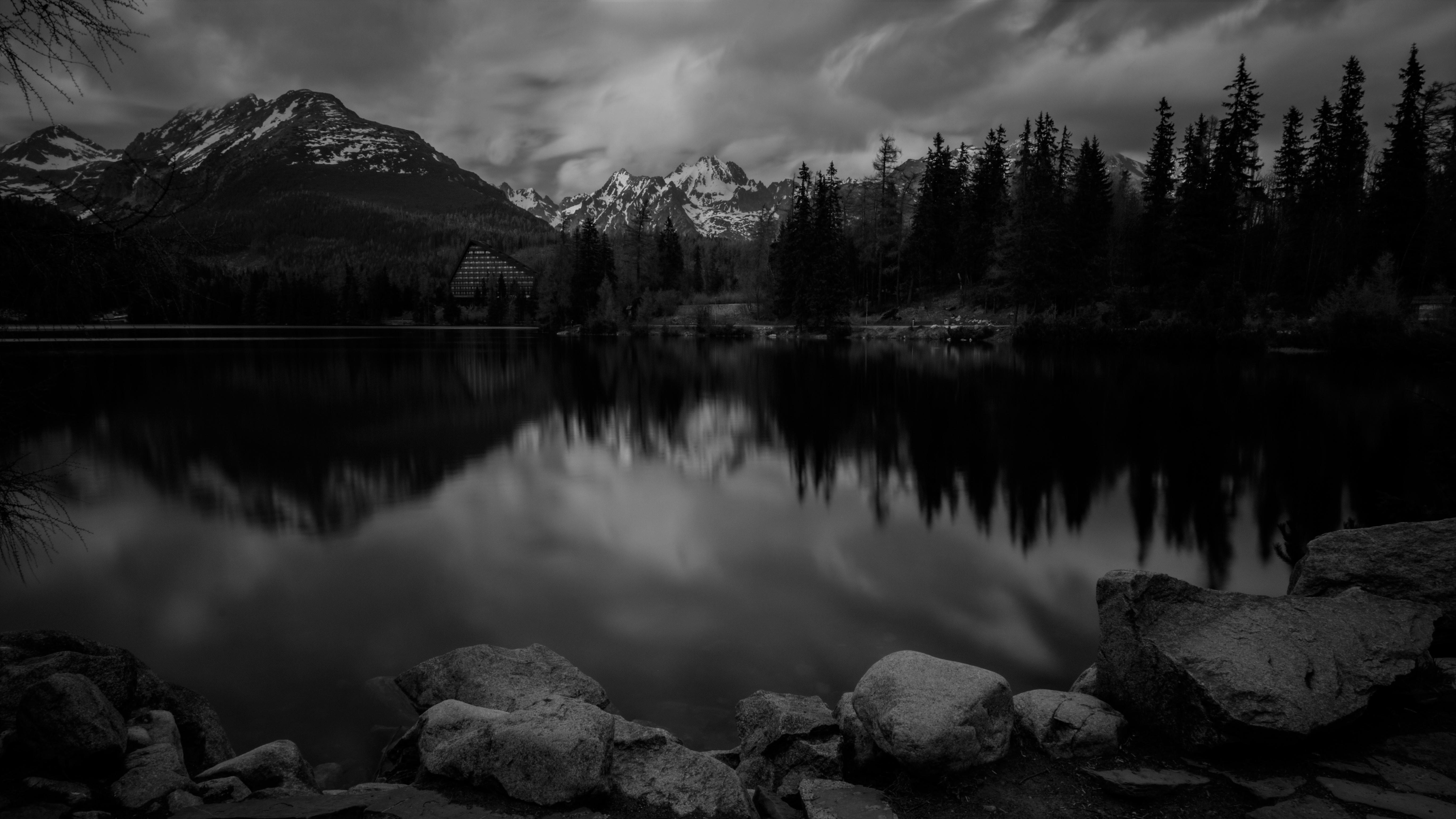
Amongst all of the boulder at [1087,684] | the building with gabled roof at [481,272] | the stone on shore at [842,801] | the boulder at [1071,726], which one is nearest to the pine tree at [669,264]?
the building with gabled roof at [481,272]

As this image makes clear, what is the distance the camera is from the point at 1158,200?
69.5 m

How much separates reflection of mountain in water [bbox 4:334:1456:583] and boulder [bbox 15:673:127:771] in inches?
93.3

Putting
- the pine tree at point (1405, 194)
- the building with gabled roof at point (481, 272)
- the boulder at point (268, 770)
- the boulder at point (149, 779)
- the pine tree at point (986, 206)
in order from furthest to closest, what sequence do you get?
1. the building with gabled roof at point (481, 272)
2. the pine tree at point (986, 206)
3. the pine tree at point (1405, 194)
4. the boulder at point (268, 770)
5. the boulder at point (149, 779)

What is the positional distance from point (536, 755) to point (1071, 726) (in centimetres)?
453

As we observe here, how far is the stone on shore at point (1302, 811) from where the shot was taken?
5043mm

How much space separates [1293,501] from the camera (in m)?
17.5

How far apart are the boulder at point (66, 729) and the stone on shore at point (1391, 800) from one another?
9481mm

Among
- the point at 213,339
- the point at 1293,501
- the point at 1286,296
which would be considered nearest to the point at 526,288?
the point at 213,339

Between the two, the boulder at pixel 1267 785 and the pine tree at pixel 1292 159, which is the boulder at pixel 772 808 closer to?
the boulder at pixel 1267 785

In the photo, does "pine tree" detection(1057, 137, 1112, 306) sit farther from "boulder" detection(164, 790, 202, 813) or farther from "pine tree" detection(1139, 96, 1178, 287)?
"boulder" detection(164, 790, 202, 813)

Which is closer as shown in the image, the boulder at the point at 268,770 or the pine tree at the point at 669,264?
the boulder at the point at 268,770

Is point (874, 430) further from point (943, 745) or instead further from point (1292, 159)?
point (1292, 159)

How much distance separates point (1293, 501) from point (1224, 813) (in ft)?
52.3

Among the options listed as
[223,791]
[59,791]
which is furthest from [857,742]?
[59,791]
